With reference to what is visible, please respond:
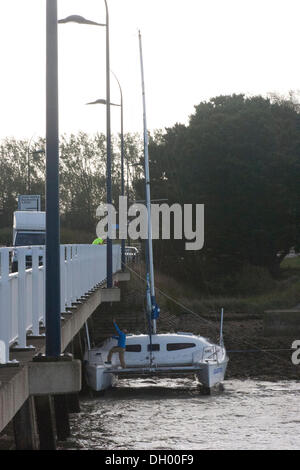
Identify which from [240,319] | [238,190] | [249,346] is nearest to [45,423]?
[249,346]

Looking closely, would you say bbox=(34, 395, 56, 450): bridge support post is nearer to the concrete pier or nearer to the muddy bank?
the concrete pier

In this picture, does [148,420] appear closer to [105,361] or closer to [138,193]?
[105,361]

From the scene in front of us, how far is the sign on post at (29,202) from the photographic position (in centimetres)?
4909

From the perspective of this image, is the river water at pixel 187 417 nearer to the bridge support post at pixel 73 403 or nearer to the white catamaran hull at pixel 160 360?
the bridge support post at pixel 73 403

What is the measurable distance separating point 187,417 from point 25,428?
14.5 meters

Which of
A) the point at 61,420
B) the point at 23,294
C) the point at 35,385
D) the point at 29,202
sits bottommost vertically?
the point at 61,420

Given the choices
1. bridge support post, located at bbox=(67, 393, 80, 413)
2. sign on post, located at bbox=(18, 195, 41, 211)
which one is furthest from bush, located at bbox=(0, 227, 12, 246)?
bridge support post, located at bbox=(67, 393, 80, 413)

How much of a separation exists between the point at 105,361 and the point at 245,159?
36.5 m

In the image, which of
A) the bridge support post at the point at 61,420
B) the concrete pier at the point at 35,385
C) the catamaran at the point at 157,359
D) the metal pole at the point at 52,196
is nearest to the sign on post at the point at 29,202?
the catamaran at the point at 157,359

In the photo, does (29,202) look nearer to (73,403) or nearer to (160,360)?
(160,360)

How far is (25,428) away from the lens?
15875mm

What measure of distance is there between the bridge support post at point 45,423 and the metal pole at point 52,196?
5.19 meters

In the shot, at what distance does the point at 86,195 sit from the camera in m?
69.4
